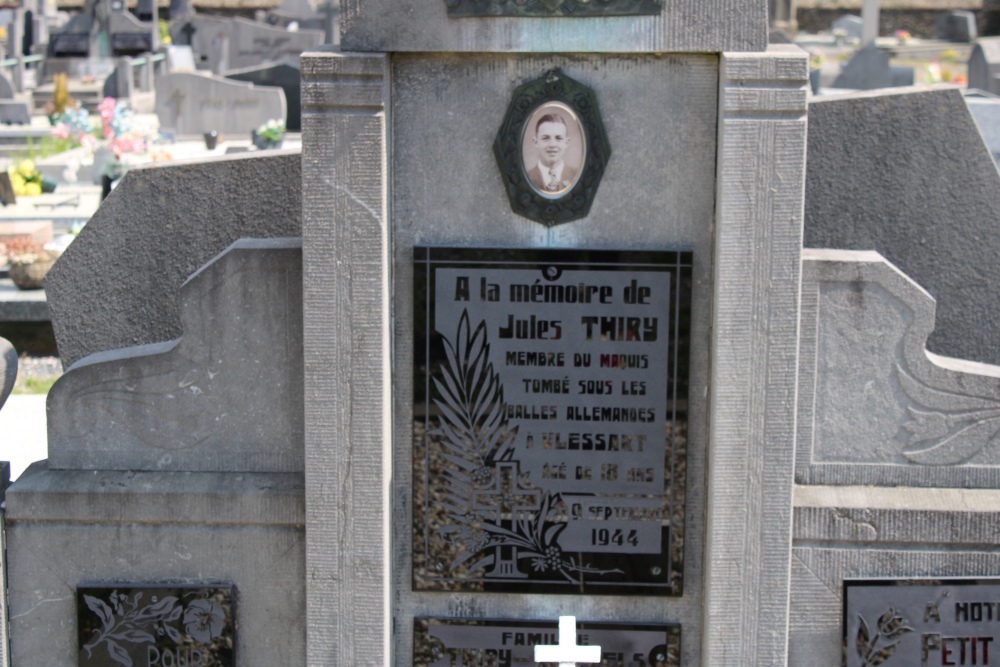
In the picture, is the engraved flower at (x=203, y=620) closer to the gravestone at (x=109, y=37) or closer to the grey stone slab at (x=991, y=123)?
the grey stone slab at (x=991, y=123)

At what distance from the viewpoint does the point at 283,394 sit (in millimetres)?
4496

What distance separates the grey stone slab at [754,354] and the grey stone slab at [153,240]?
2.03 metres

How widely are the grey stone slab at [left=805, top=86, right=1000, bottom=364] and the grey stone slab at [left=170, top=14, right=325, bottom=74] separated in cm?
2584

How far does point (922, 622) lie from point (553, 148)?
2.02 m

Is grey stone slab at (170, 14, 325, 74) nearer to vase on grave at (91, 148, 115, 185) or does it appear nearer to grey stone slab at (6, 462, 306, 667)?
vase on grave at (91, 148, 115, 185)

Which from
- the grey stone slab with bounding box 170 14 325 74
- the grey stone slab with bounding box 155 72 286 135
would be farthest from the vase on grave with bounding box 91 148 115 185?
the grey stone slab with bounding box 170 14 325 74

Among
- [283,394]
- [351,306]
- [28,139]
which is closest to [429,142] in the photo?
[351,306]

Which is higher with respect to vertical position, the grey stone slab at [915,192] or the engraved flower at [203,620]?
the grey stone slab at [915,192]

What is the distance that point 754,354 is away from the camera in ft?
13.8

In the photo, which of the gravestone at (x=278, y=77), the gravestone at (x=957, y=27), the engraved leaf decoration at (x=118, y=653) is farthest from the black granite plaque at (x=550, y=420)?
the gravestone at (x=957, y=27)

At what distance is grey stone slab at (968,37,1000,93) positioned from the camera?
2044 cm

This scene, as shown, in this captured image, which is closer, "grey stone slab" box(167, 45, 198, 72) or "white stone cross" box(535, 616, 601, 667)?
"white stone cross" box(535, 616, 601, 667)

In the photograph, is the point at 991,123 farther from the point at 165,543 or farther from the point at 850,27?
the point at 850,27

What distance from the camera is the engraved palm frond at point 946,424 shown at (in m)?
4.35
